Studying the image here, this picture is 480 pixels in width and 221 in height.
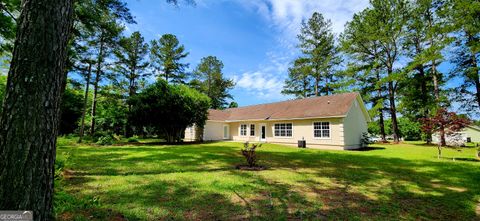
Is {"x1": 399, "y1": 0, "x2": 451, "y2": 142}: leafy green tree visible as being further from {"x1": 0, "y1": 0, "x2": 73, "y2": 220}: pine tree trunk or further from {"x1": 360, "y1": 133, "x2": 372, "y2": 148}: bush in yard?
{"x1": 0, "y1": 0, "x2": 73, "y2": 220}: pine tree trunk

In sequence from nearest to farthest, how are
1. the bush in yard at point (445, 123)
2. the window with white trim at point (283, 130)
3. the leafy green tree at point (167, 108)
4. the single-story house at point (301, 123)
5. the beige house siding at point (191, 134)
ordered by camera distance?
the bush in yard at point (445, 123) < the single-story house at point (301, 123) < the leafy green tree at point (167, 108) < the window with white trim at point (283, 130) < the beige house siding at point (191, 134)

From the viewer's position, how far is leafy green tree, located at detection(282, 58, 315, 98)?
32.2 m

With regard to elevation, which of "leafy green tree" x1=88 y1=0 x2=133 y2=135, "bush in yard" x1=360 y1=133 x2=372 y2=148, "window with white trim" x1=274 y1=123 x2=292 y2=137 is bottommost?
"bush in yard" x1=360 y1=133 x2=372 y2=148

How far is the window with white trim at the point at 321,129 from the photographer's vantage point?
1744cm

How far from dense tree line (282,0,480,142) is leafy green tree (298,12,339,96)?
1.57 m

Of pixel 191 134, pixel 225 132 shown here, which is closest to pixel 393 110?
pixel 225 132

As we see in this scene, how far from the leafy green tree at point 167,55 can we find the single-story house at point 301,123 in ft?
36.4

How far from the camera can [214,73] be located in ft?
137

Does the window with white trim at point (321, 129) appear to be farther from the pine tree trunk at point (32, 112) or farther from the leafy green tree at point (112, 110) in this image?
the leafy green tree at point (112, 110)

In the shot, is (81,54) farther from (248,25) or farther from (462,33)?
(462,33)

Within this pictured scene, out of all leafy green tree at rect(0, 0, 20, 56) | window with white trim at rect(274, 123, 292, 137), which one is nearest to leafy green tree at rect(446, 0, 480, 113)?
window with white trim at rect(274, 123, 292, 137)

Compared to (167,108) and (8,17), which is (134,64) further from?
(8,17)

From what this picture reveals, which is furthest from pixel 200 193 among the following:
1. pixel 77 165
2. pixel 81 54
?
pixel 81 54

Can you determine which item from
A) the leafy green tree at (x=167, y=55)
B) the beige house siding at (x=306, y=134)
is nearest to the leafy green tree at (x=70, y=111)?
the leafy green tree at (x=167, y=55)
